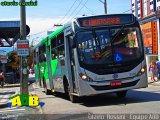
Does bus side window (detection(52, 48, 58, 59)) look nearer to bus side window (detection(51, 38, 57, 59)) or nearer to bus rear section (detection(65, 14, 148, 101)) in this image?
bus side window (detection(51, 38, 57, 59))

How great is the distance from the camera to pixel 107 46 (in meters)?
16.1

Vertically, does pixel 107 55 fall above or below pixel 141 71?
above

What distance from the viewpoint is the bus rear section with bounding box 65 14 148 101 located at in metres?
16.0

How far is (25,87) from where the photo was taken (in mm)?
21141

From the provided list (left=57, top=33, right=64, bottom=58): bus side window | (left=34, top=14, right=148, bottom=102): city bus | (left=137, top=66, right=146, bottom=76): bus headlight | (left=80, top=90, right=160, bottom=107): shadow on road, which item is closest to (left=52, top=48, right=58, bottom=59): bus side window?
(left=57, top=33, right=64, bottom=58): bus side window

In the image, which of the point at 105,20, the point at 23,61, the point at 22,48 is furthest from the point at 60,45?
the point at 105,20

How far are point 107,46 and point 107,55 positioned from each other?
1.04ft

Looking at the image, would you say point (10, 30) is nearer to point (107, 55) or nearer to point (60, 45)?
point (60, 45)

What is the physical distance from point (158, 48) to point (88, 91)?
950 inches

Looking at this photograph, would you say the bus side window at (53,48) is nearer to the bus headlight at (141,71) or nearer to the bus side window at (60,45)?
the bus side window at (60,45)

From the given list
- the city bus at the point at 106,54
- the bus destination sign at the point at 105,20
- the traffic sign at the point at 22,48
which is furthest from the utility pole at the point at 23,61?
the bus destination sign at the point at 105,20

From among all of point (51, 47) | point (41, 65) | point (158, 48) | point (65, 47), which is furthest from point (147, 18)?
point (65, 47)

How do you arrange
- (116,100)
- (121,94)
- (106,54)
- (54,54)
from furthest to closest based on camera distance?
(54,54) → (121,94) → (116,100) → (106,54)

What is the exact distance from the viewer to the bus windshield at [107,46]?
52.7 ft
